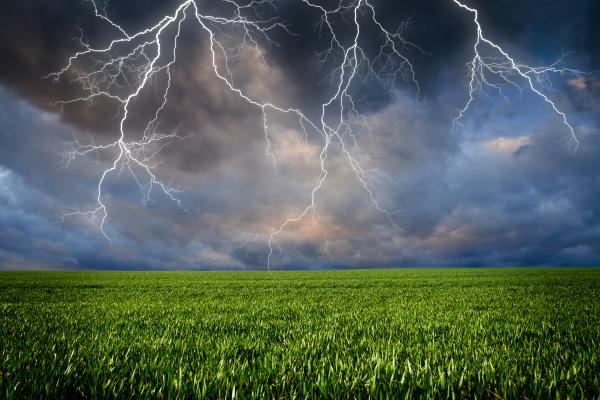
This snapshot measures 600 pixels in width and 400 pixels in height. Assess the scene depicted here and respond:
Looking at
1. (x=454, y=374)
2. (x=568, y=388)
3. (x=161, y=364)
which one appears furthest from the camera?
(x=161, y=364)

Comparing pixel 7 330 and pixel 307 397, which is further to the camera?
pixel 7 330

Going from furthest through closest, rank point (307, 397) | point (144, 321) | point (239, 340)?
point (144, 321) → point (239, 340) → point (307, 397)

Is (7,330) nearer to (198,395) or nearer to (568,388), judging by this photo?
(198,395)

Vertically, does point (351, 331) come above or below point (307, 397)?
below

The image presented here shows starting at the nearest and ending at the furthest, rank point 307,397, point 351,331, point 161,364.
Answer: point 307,397 < point 161,364 < point 351,331

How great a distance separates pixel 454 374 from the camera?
11.0ft

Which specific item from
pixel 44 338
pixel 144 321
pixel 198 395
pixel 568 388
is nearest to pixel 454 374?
pixel 568 388

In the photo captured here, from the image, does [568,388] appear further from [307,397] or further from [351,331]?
[351,331]

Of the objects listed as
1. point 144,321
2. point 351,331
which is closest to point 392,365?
point 351,331

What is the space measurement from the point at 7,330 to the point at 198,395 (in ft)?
20.0

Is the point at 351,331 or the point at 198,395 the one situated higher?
the point at 198,395

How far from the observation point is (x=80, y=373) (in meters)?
3.44

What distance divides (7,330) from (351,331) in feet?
21.4

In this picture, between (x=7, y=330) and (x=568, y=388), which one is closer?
(x=568, y=388)
